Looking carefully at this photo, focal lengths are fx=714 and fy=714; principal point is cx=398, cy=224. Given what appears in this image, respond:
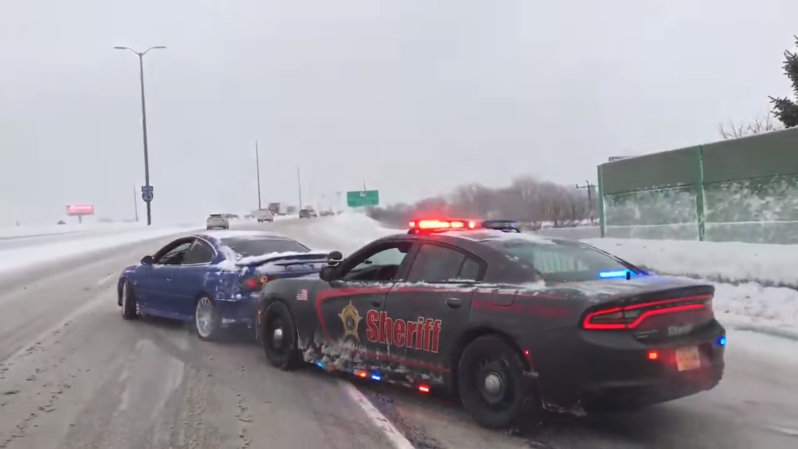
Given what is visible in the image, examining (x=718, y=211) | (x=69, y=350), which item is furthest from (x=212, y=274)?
(x=718, y=211)

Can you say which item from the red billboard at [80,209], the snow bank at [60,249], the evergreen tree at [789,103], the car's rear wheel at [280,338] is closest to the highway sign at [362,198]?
the snow bank at [60,249]

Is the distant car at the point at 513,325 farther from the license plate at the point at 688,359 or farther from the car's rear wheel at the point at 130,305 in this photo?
the car's rear wheel at the point at 130,305

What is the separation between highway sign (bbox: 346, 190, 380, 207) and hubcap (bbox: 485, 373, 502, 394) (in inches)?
2507

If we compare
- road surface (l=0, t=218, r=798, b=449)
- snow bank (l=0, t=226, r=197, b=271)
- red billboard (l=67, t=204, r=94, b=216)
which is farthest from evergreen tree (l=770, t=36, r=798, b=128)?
red billboard (l=67, t=204, r=94, b=216)

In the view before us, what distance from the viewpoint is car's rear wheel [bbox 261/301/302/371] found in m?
7.18

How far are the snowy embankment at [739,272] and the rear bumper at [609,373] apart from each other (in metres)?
4.49

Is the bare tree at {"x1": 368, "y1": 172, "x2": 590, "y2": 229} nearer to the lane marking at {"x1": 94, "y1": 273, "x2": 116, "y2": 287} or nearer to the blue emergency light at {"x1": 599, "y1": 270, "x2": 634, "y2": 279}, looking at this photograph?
the lane marking at {"x1": 94, "y1": 273, "x2": 116, "y2": 287}

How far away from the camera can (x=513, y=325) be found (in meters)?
4.96

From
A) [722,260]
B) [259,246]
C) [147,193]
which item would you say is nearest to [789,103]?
[722,260]

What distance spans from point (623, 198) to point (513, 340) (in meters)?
15.1

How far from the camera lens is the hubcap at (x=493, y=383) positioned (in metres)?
5.07

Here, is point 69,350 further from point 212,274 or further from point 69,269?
point 69,269

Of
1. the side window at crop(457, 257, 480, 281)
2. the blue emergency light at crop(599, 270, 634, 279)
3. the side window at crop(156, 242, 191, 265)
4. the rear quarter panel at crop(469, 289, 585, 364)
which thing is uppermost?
the side window at crop(156, 242, 191, 265)

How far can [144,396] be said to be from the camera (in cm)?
636
